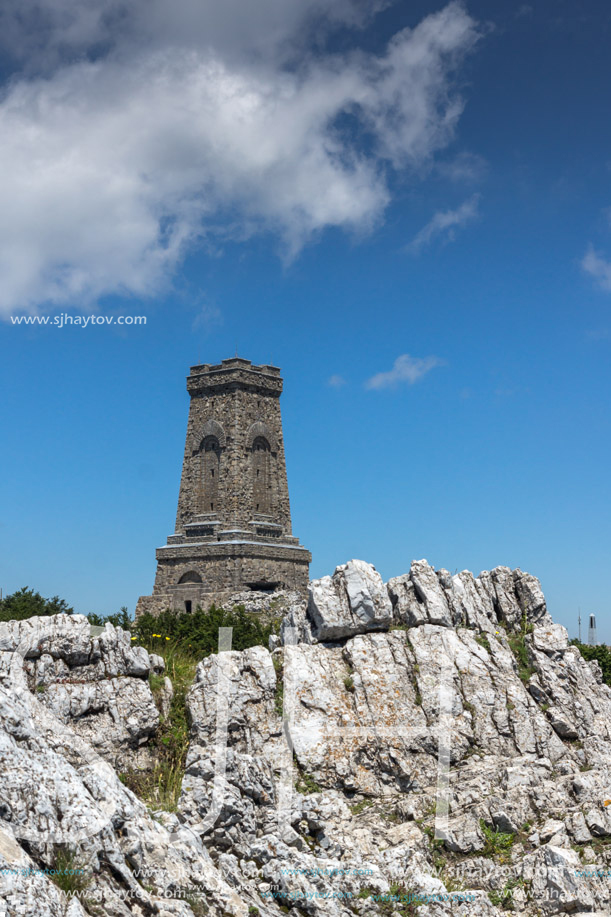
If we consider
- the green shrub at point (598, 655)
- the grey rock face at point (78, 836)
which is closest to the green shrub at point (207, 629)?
the green shrub at point (598, 655)

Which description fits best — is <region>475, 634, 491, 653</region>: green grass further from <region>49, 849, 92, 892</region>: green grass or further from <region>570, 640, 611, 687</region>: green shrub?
<region>570, 640, 611, 687</region>: green shrub

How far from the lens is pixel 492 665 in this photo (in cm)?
1894

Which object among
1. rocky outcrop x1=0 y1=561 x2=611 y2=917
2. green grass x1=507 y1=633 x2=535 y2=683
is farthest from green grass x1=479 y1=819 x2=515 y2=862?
green grass x1=507 y1=633 x2=535 y2=683

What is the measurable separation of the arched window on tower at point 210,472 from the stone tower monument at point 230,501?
0.08 m

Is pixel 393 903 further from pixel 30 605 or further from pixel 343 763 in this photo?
pixel 30 605

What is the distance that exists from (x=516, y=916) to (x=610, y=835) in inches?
109

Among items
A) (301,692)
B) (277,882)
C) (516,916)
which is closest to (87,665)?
(301,692)

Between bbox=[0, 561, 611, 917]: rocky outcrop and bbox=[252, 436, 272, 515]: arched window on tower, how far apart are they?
133 feet

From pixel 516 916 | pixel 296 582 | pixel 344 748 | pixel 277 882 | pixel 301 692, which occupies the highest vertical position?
pixel 296 582

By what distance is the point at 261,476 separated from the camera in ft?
205

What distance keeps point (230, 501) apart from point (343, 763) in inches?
1762

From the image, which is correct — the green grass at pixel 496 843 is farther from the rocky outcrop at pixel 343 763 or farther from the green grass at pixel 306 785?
the green grass at pixel 306 785

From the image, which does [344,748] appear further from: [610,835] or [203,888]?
[203,888]

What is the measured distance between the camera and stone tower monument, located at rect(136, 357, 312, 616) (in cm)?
5847
